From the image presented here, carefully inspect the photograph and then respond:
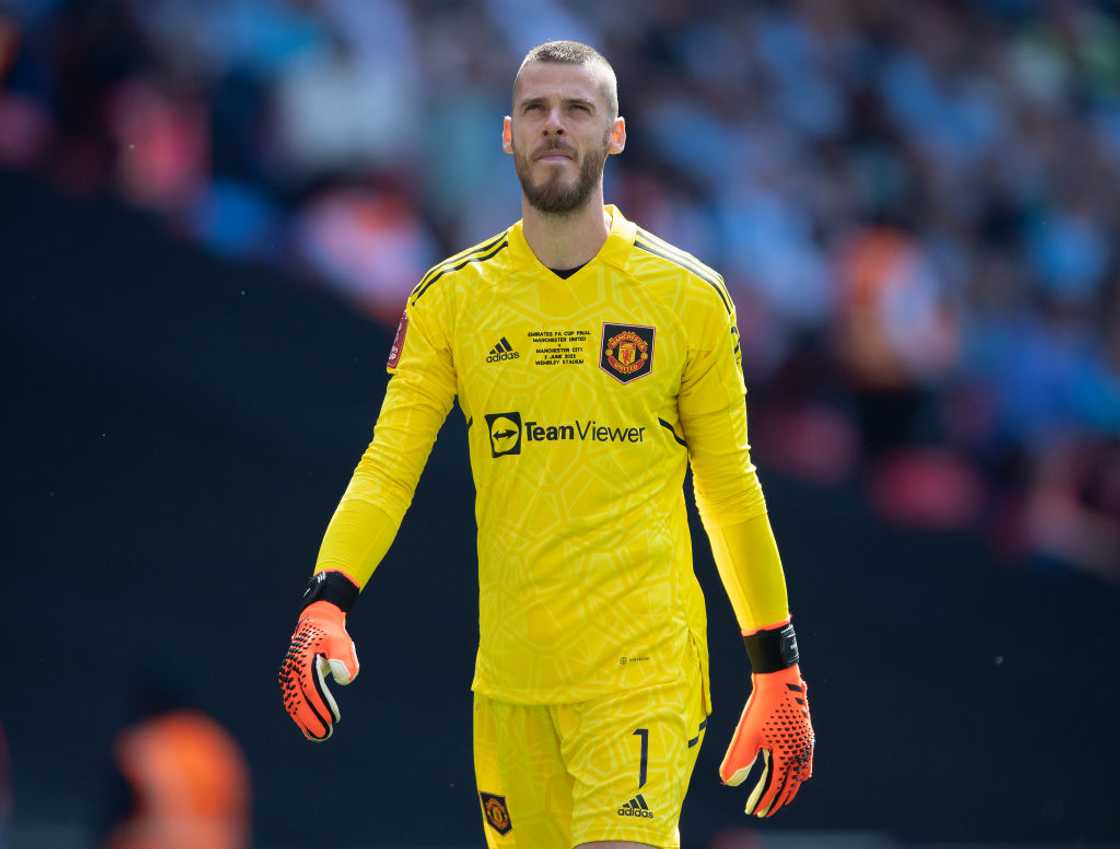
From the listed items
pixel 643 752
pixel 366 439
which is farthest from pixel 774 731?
pixel 366 439

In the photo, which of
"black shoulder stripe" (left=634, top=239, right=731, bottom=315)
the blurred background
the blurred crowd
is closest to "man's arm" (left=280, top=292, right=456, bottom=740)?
"black shoulder stripe" (left=634, top=239, right=731, bottom=315)

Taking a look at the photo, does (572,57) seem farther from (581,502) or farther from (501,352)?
(581,502)

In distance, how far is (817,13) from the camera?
12.7 metres

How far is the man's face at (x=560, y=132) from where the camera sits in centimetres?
482

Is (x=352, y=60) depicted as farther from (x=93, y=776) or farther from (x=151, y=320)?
(x=93, y=776)

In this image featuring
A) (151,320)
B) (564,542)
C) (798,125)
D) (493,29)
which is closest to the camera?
(564,542)

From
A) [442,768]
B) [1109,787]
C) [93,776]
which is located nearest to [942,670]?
[1109,787]

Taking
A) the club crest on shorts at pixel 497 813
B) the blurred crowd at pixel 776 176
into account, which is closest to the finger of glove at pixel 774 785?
the club crest on shorts at pixel 497 813

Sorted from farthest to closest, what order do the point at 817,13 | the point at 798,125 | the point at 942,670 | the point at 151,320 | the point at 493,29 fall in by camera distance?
the point at 817,13, the point at 798,125, the point at 493,29, the point at 942,670, the point at 151,320

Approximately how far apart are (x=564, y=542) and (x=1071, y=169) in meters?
9.01

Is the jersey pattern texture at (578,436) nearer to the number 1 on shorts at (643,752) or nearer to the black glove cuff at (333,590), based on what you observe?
the number 1 on shorts at (643,752)

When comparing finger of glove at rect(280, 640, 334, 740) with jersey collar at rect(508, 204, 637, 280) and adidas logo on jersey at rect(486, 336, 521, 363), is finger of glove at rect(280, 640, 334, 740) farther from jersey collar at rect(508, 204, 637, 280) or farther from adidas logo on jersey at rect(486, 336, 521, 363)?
jersey collar at rect(508, 204, 637, 280)

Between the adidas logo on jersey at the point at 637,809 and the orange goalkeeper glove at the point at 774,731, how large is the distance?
34cm

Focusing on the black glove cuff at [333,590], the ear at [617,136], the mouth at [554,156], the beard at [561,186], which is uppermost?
the ear at [617,136]
